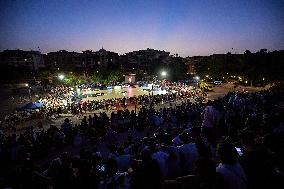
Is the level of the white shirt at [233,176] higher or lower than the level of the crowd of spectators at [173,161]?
higher

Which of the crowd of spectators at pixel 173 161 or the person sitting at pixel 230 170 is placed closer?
the person sitting at pixel 230 170

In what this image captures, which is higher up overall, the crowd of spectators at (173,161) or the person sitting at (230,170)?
the person sitting at (230,170)

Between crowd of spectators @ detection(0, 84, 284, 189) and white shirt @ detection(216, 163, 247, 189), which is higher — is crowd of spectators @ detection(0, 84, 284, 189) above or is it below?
below

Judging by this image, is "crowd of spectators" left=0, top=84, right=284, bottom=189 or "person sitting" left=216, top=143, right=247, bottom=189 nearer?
"person sitting" left=216, top=143, right=247, bottom=189

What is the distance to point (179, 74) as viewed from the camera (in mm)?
72125

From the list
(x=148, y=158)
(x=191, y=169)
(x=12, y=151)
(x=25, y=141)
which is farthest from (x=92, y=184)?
(x=25, y=141)

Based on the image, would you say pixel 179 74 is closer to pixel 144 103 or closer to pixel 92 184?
pixel 144 103

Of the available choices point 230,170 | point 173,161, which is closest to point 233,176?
point 230,170

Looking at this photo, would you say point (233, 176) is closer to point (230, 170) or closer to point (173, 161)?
point (230, 170)

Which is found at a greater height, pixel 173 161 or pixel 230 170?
pixel 230 170

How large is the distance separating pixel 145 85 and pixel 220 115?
4914 centimetres

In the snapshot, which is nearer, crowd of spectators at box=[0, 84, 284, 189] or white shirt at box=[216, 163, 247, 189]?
white shirt at box=[216, 163, 247, 189]

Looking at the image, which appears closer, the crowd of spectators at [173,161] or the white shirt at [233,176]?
the white shirt at [233,176]

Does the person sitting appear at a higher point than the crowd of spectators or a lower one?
higher
